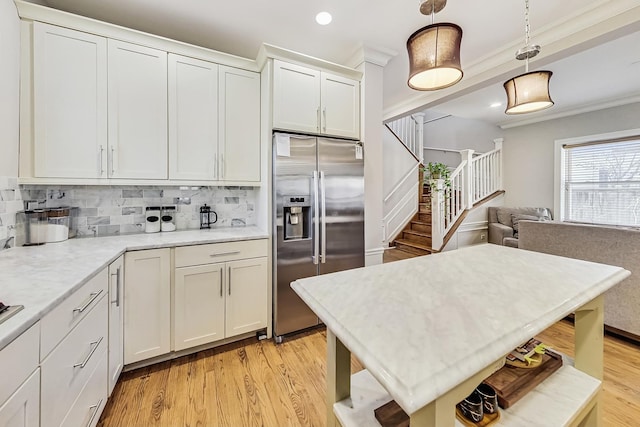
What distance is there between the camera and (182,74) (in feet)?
7.24

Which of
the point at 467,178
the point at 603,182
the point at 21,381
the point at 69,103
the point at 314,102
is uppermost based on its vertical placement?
the point at 314,102

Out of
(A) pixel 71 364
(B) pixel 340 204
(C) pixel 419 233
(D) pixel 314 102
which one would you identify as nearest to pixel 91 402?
(A) pixel 71 364

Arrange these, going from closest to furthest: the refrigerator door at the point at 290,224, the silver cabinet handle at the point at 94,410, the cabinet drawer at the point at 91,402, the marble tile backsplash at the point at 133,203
→ the cabinet drawer at the point at 91,402 → the silver cabinet handle at the point at 94,410 → the marble tile backsplash at the point at 133,203 → the refrigerator door at the point at 290,224

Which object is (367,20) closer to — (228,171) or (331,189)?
(331,189)

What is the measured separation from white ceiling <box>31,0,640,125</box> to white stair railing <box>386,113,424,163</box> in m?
2.72

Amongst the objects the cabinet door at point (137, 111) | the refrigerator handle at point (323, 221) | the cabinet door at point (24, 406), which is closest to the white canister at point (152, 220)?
the cabinet door at point (137, 111)

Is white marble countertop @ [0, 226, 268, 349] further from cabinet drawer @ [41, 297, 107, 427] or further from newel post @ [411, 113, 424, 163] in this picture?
newel post @ [411, 113, 424, 163]

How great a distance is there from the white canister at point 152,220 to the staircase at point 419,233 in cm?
402

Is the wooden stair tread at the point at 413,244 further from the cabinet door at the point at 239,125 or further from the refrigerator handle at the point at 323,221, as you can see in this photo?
the cabinet door at the point at 239,125

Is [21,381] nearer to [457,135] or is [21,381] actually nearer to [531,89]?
[531,89]

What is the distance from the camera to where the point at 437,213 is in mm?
4508

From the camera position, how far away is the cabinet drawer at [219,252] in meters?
1.97

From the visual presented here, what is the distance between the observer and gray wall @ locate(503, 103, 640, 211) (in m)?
4.56

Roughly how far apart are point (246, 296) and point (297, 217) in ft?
2.65
